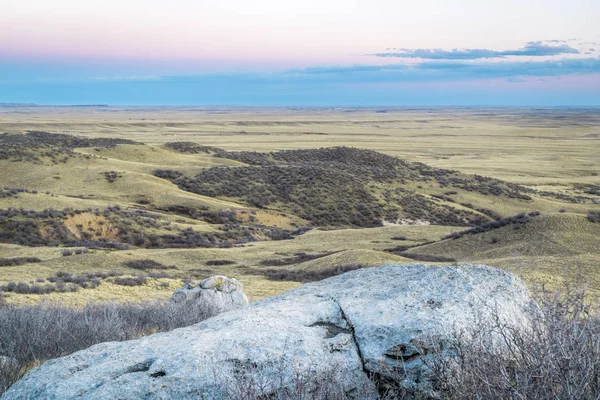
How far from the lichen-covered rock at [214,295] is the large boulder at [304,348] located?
27.9 ft

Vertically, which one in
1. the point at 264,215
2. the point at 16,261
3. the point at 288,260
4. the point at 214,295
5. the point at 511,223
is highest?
the point at 214,295

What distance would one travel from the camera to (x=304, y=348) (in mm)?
6023

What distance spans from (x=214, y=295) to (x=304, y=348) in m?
10.5

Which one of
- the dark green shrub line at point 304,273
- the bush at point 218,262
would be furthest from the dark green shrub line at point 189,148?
the dark green shrub line at point 304,273

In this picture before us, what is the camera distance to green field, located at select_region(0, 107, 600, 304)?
24625mm

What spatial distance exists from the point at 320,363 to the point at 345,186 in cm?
5706

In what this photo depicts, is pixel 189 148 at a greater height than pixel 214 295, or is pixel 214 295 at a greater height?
pixel 214 295

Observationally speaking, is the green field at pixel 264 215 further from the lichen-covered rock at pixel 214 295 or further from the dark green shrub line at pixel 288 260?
the lichen-covered rock at pixel 214 295

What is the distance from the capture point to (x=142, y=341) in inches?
253

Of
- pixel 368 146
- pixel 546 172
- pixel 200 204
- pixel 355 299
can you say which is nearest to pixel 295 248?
pixel 200 204

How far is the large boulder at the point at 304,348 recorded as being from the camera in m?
5.39

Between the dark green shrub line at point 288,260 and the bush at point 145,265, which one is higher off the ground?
the bush at point 145,265

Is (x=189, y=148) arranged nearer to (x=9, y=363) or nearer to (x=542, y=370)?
(x=9, y=363)

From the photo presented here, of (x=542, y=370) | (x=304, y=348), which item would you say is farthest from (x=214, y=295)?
(x=542, y=370)
